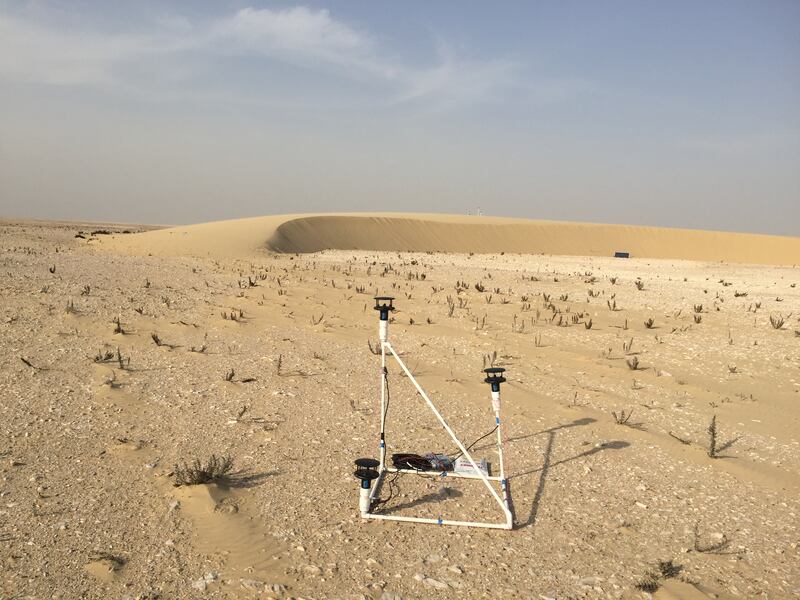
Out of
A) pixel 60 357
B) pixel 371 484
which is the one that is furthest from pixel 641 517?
pixel 60 357

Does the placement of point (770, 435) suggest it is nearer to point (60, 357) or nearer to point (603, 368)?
point (603, 368)

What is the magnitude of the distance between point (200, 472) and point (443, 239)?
A: 162 feet

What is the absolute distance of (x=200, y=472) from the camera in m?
3.84

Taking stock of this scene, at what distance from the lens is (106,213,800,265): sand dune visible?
26.8 metres

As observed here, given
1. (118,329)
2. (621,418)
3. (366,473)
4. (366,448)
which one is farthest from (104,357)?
(621,418)

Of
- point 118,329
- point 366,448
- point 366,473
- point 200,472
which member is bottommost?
point 366,448

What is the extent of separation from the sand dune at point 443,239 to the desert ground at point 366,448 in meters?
15.5

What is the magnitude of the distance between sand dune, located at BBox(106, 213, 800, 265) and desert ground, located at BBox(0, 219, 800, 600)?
610 inches

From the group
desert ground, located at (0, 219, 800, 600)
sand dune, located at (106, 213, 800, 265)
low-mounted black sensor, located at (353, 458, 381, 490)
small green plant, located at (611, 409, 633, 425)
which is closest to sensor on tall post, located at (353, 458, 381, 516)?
low-mounted black sensor, located at (353, 458, 381, 490)

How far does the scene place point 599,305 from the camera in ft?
39.6

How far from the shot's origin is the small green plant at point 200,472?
12.6 ft

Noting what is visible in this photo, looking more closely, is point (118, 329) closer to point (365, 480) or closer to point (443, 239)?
point (365, 480)

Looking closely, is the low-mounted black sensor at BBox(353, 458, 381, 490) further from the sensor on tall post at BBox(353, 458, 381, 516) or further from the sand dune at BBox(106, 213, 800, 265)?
the sand dune at BBox(106, 213, 800, 265)

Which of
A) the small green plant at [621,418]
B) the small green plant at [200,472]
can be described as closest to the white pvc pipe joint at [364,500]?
the small green plant at [200,472]
